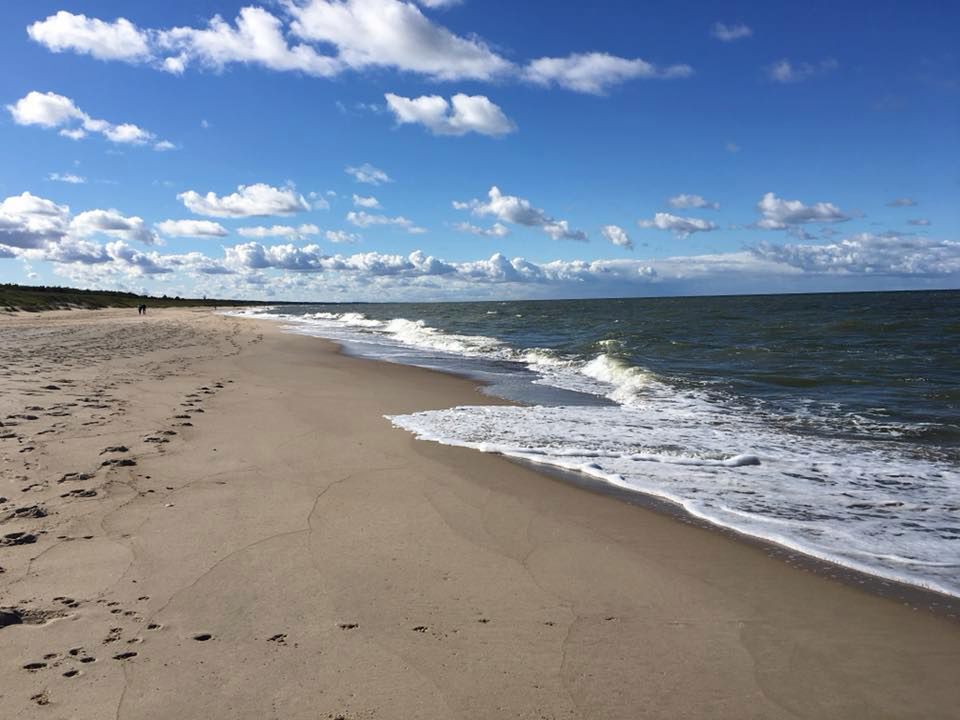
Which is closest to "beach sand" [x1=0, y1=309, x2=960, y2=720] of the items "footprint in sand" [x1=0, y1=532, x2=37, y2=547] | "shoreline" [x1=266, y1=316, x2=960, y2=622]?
"footprint in sand" [x1=0, y1=532, x2=37, y2=547]

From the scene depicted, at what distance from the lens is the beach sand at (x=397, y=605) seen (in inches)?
111

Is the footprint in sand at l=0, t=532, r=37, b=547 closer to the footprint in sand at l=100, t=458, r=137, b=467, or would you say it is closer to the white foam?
the footprint in sand at l=100, t=458, r=137, b=467

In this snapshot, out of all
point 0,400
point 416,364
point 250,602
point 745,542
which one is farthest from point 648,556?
point 416,364

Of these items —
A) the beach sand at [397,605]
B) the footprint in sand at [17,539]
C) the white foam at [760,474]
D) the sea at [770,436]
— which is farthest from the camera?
the sea at [770,436]

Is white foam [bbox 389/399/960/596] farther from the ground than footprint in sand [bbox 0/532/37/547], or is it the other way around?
footprint in sand [bbox 0/532/37/547]

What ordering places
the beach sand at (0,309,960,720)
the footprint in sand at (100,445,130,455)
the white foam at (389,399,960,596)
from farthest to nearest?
the footprint in sand at (100,445,130,455) < the white foam at (389,399,960,596) < the beach sand at (0,309,960,720)

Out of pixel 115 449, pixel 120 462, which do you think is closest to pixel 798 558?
pixel 120 462

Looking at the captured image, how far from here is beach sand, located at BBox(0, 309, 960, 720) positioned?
111 inches

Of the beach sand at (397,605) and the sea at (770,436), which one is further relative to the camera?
the sea at (770,436)

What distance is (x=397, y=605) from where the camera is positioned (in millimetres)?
3611

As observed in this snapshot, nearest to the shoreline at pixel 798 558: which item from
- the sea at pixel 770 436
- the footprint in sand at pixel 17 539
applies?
the sea at pixel 770 436

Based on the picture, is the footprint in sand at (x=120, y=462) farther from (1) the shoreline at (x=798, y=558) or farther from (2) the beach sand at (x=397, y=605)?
(1) the shoreline at (x=798, y=558)

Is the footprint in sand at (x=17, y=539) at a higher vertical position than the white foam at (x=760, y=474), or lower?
higher

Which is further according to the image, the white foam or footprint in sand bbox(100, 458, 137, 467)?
footprint in sand bbox(100, 458, 137, 467)
